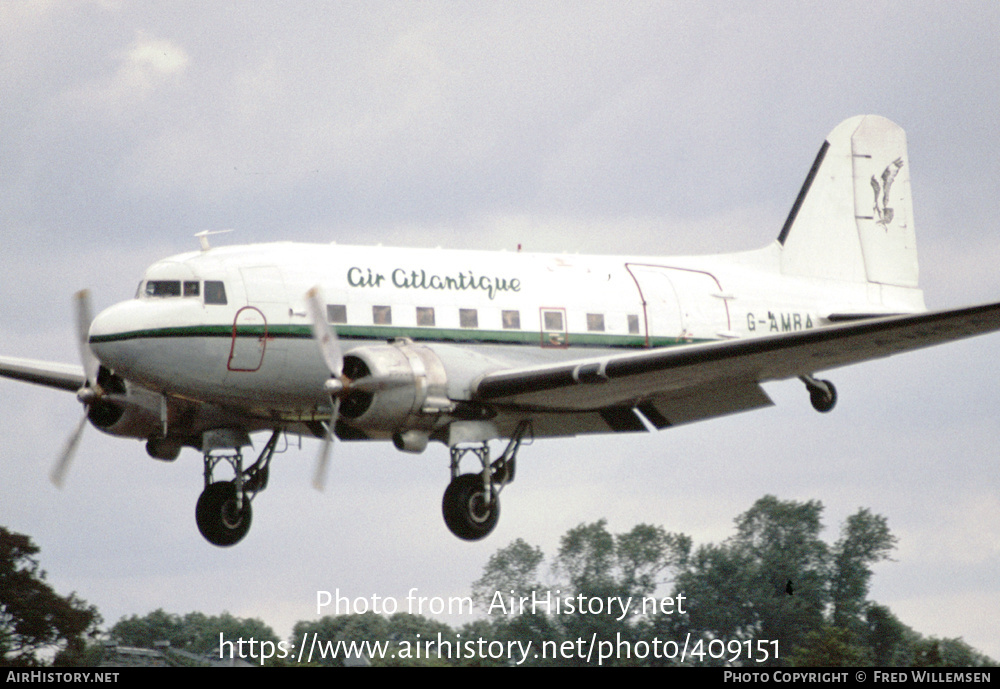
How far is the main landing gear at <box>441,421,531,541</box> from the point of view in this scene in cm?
2420

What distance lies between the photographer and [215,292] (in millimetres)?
23594

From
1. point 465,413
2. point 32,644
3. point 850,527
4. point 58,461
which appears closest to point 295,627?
point 32,644

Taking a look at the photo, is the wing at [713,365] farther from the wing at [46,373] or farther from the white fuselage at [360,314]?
the wing at [46,373]

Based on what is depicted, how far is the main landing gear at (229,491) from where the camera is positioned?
1029 inches

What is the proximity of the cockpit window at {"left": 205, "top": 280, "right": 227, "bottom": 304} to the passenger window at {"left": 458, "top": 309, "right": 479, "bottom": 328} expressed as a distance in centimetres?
383

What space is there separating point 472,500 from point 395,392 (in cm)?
233

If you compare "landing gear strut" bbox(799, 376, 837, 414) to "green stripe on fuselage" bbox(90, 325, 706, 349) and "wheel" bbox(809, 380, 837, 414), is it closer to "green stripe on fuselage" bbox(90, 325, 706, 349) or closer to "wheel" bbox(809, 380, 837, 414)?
"wheel" bbox(809, 380, 837, 414)

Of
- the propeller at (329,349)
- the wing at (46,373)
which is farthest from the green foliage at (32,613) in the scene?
the propeller at (329,349)

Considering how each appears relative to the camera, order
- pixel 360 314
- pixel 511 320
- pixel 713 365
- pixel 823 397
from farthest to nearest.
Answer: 1. pixel 823 397
2. pixel 511 320
3. pixel 360 314
4. pixel 713 365

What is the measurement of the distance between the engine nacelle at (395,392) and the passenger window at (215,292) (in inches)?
83.5

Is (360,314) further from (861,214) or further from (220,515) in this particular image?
(861,214)

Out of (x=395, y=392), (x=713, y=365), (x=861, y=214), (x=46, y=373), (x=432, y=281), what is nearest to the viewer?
(x=395, y=392)

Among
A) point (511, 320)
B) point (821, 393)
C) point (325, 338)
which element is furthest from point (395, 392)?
point (821, 393)

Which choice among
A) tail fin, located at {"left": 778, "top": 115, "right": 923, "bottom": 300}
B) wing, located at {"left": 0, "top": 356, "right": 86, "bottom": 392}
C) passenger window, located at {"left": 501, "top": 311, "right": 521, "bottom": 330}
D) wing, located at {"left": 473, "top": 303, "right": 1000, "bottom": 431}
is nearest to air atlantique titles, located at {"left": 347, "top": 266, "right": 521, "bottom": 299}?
passenger window, located at {"left": 501, "top": 311, "right": 521, "bottom": 330}
